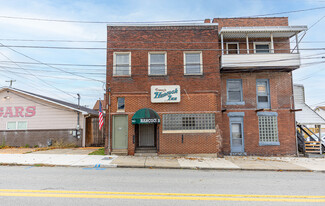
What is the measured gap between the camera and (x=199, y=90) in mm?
14328

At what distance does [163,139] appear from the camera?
13891mm

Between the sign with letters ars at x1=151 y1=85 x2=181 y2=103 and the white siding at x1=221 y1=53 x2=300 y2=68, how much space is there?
11.6 ft

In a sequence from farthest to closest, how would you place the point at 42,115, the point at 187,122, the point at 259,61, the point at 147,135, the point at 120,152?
the point at 42,115, the point at 147,135, the point at 259,61, the point at 187,122, the point at 120,152

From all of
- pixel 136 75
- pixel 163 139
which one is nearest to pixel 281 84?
pixel 163 139

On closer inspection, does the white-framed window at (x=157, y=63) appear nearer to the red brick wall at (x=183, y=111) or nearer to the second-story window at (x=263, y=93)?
the red brick wall at (x=183, y=111)

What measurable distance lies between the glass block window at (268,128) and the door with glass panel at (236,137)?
51.0 inches

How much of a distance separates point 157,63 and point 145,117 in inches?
145

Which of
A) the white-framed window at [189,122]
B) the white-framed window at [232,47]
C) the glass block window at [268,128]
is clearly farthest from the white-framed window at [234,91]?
the white-framed window at [189,122]

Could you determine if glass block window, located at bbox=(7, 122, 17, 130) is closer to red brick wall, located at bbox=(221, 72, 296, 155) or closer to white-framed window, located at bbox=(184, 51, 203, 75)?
white-framed window, located at bbox=(184, 51, 203, 75)

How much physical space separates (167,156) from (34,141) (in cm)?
1106

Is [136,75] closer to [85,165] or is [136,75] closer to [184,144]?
[184,144]

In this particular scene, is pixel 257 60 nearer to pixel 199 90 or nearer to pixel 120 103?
pixel 199 90

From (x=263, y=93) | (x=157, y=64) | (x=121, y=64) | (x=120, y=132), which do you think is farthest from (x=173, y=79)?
(x=263, y=93)

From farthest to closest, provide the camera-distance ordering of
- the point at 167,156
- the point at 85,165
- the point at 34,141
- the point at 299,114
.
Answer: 1. the point at 34,141
2. the point at 299,114
3. the point at 167,156
4. the point at 85,165
